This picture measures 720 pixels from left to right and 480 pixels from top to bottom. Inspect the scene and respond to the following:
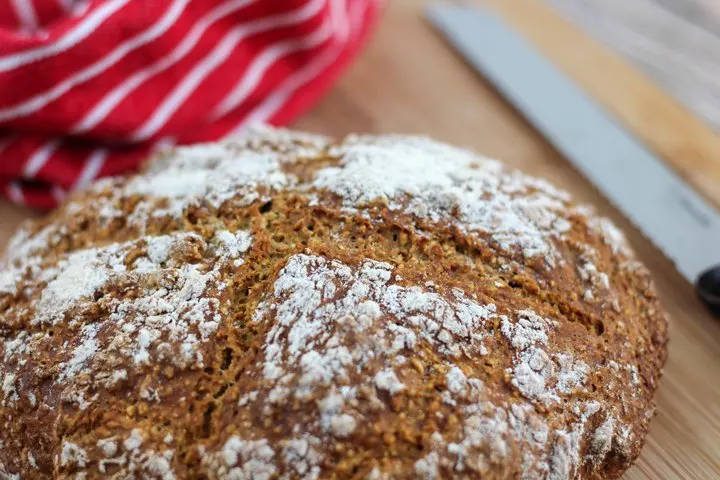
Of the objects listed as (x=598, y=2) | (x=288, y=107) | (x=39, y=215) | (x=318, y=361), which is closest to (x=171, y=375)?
(x=318, y=361)

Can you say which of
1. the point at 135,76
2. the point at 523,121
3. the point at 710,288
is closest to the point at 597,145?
the point at 523,121

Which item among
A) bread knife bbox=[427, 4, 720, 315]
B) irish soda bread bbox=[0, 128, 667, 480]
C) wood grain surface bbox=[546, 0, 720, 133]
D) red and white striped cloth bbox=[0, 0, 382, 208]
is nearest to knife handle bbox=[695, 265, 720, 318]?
bread knife bbox=[427, 4, 720, 315]

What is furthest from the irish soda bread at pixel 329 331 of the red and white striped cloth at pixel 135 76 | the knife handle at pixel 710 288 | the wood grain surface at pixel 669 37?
the wood grain surface at pixel 669 37

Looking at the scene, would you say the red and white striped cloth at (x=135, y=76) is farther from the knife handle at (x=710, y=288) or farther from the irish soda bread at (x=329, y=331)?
the knife handle at (x=710, y=288)

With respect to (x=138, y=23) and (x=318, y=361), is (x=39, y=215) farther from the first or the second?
(x=318, y=361)

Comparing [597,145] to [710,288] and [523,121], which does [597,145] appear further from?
[710,288]
